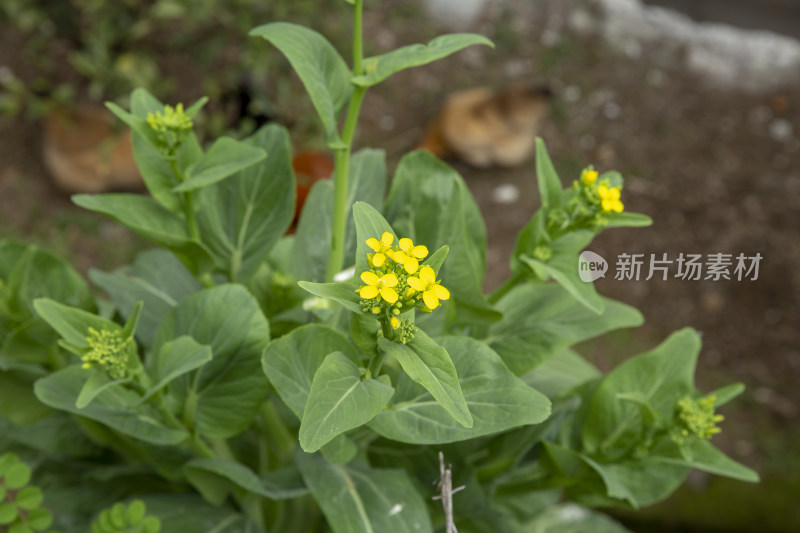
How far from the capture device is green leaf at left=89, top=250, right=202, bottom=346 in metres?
0.89

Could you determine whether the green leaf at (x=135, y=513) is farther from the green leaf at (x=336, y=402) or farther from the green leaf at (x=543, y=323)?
the green leaf at (x=543, y=323)

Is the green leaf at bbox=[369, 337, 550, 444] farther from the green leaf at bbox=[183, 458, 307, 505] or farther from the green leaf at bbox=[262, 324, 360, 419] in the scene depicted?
the green leaf at bbox=[183, 458, 307, 505]

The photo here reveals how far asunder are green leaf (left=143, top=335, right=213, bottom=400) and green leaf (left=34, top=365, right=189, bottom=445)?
39mm

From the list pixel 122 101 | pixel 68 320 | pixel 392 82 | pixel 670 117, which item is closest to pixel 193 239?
pixel 68 320

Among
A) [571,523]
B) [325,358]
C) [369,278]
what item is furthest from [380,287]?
[571,523]

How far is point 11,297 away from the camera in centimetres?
79

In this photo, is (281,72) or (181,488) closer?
(181,488)

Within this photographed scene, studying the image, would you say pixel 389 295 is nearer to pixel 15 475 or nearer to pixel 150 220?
pixel 150 220

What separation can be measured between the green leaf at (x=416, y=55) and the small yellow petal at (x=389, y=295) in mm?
245

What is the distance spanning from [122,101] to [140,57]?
16 centimetres

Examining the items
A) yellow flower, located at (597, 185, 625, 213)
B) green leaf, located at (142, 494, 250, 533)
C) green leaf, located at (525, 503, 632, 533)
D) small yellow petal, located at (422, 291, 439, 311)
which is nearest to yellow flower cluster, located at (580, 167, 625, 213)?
yellow flower, located at (597, 185, 625, 213)

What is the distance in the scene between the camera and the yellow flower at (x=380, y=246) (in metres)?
0.53

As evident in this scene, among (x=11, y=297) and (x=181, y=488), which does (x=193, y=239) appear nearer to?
(x=11, y=297)

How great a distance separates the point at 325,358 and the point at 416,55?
0.29 m
